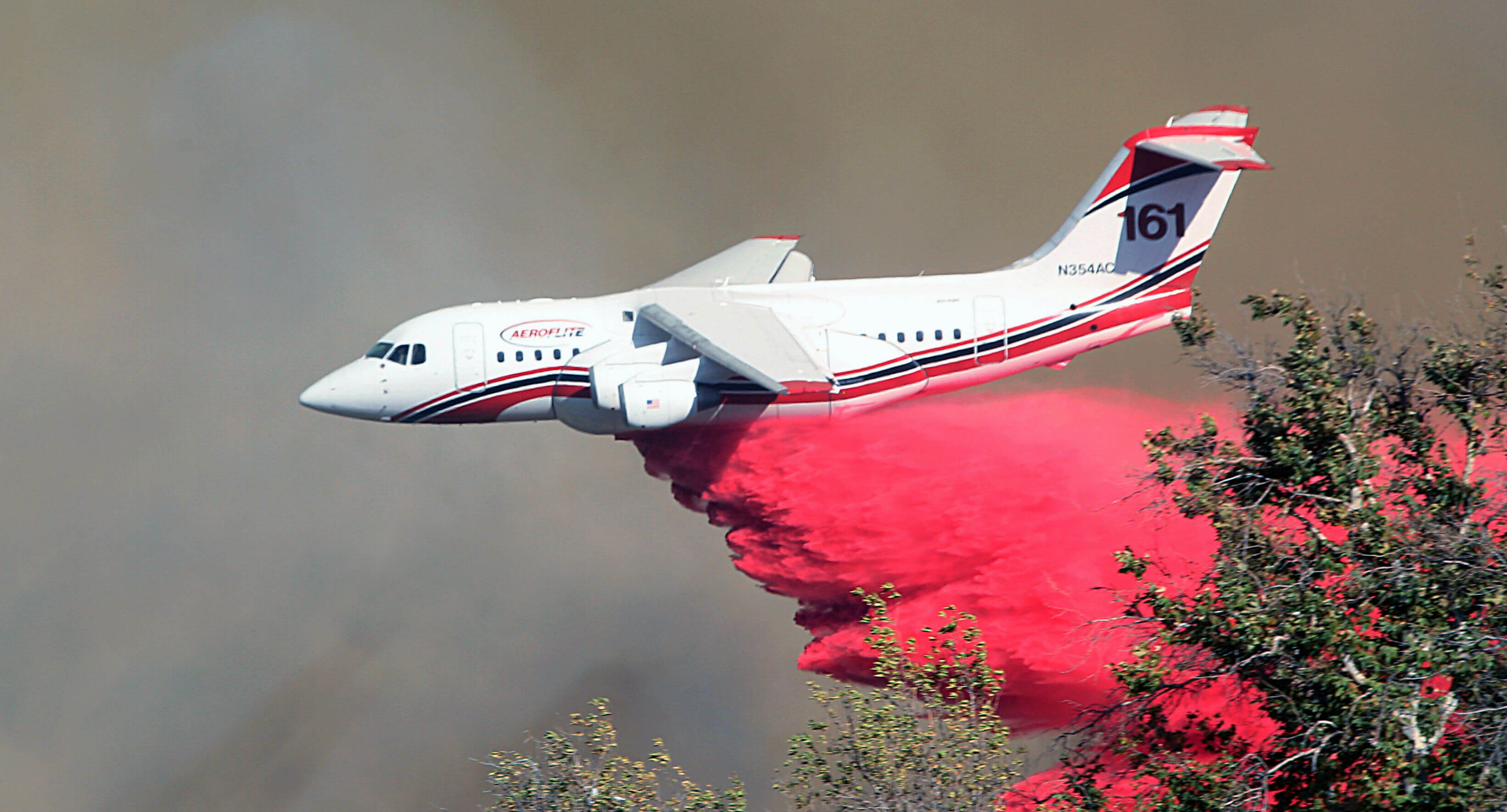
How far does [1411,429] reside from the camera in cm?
1608

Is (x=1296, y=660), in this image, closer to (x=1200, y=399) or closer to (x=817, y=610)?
(x=817, y=610)

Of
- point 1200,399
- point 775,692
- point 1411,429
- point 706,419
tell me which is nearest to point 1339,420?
point 1411,429

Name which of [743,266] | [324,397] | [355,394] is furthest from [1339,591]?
[324,397]

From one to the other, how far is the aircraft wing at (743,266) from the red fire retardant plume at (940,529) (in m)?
3.52

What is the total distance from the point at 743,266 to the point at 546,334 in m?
5.06

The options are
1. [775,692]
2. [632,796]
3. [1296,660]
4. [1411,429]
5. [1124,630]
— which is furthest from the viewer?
[775,692]

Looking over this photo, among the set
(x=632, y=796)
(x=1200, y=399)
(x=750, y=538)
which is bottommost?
(x=632, y=796)

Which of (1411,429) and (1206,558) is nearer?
(1411,429)

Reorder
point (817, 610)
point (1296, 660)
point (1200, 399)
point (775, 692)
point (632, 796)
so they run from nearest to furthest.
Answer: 1. point (1296, 660)
2. point (632, 796)
3. point (817, 610)
4. point (1200, 399)
5. point (775, 692)

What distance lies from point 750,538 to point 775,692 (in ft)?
107

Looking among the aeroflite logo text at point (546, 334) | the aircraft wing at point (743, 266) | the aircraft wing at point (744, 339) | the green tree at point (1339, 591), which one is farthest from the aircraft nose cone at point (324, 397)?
the green tree at point (1339, 591)

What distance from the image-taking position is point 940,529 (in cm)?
2584

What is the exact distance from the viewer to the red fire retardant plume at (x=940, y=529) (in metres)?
25.1

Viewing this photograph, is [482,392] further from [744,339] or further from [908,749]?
[908,749]
